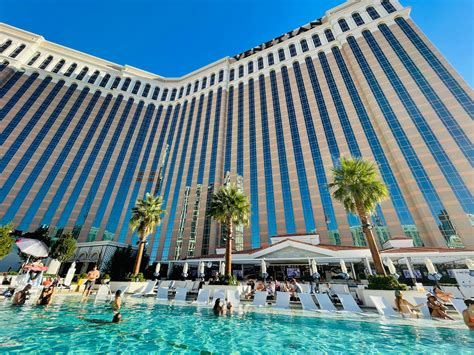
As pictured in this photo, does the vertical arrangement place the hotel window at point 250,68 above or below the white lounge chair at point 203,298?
above

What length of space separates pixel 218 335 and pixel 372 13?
65206 millimetres

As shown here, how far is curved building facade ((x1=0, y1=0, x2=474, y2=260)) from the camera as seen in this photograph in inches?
1194

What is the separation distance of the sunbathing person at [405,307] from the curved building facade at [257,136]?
757 inches

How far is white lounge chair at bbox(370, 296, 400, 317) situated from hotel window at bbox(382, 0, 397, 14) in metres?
58.6

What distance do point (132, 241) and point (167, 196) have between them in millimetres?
11441

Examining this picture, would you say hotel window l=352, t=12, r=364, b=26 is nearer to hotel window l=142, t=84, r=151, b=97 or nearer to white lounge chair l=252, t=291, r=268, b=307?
hotel window l=142, t=84, r=151, b=97

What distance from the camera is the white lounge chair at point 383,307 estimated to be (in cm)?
1111

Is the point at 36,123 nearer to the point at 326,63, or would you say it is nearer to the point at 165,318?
the point at 165,318

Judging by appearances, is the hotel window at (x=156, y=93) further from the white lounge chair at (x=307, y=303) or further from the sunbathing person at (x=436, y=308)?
the sunbathing person at (x=436, y=308)

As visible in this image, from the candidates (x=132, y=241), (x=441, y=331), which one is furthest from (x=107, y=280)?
(x=441, y=331)

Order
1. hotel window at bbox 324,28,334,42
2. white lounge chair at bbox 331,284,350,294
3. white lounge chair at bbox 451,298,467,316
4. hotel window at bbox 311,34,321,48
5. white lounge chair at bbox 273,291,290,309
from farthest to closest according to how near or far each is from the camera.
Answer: hotel window at bbox 311,34,321,48, hotel window at bbox 324,28,334,42, white lounge chair at bbox 331,284,350,294, white lounge chair at bbox 273,291,290,309, white lounge chair at bbox 451,298,467,316

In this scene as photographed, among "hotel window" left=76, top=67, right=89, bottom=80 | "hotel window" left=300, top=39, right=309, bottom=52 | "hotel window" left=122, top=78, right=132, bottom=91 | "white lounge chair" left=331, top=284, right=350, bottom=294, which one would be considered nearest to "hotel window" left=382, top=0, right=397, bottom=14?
"hotel window" left=300, top=39, right=309, bottom=52

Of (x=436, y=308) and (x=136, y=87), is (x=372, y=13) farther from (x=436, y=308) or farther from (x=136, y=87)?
(x=136, y=87)

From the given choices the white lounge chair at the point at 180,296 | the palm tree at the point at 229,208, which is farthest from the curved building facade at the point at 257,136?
the white lounge chair at the point at 180,296
